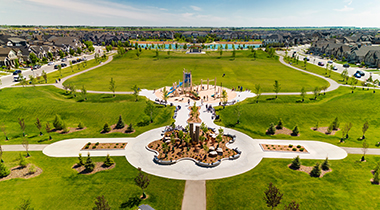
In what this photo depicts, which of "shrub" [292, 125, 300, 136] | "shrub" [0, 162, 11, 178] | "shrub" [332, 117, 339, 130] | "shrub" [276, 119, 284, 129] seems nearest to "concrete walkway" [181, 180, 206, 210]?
"shrub" [292, 125, 300, 136]

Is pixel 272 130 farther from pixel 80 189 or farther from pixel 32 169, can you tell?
pixel 32 169

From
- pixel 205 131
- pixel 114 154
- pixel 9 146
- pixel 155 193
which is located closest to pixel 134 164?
pixel 114 154

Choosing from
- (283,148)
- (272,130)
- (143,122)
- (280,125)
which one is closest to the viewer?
(283,148)

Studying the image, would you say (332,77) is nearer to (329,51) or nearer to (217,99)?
(217,99)

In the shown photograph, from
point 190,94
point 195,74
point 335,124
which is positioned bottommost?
point 335,124

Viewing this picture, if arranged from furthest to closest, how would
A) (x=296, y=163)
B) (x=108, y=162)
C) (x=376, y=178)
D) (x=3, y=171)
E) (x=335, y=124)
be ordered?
(x=335, y=124) → (x=108, y=162) → (x=296, y=163) → (x=3, y=171) → (x=376, y=178)

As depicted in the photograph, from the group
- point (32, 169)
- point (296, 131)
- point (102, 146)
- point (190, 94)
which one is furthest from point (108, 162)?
point (296, 131)

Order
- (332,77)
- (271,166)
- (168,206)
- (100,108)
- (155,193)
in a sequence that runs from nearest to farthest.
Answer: (168,206) → (155,193) → (271,166) → (100,108) → (332,77)
